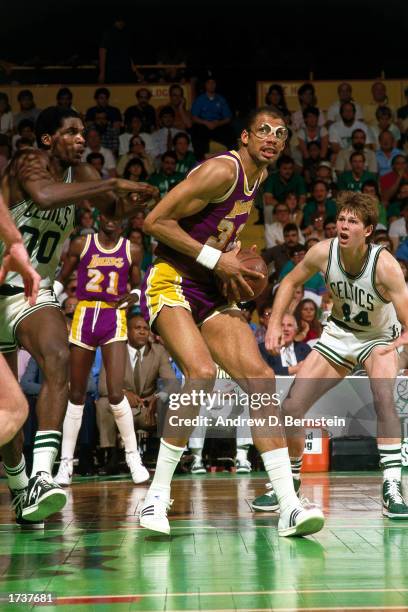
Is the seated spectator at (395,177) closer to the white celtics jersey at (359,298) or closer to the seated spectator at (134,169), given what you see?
the seated spectator at (134,169)

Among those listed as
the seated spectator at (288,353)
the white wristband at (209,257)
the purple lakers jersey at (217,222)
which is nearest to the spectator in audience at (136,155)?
the seated spectator at (288,353)

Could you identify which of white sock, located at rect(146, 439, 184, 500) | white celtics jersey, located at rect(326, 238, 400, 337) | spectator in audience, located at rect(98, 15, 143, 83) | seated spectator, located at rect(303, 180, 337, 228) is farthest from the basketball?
spectator in audience, located at rect(98, 15, 143, 83)

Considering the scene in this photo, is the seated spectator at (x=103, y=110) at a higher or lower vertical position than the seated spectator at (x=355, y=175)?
higher

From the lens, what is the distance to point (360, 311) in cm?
681

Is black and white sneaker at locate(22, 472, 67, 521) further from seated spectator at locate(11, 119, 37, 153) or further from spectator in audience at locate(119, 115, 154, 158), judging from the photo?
spectator in audience at locate(119, 115, 154, 158)

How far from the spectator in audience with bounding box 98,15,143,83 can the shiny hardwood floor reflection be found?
406 inches

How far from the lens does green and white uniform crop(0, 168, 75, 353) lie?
5.91 metres

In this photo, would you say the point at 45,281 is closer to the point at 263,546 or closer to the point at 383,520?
the point at 263,546

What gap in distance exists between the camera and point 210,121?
51.2 feet

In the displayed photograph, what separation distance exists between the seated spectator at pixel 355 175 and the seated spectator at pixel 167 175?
2.07 metres

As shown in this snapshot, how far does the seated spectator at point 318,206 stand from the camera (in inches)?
523

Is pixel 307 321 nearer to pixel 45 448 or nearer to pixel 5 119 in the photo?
pixel 45 448

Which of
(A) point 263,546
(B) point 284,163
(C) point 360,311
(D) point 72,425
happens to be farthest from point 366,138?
(A) point 263,546

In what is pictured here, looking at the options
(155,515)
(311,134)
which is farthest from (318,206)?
(155,515)
